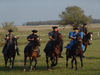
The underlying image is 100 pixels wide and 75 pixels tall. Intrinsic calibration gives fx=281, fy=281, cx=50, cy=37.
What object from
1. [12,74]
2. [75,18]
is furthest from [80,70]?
[75,18]

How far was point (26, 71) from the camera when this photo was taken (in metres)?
16.8

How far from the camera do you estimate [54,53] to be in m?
16.5

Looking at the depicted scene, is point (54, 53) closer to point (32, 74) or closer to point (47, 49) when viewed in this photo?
point (47, 49)

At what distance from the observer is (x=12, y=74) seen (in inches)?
627

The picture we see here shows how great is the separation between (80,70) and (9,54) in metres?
4.69

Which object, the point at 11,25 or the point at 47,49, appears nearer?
the point at 47,49

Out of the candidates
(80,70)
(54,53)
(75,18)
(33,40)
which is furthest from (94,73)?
(75,18)

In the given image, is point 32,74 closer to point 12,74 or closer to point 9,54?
point 12,74

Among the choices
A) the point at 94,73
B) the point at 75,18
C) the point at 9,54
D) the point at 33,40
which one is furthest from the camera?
the point at 75,18

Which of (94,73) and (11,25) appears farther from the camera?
(11,25)

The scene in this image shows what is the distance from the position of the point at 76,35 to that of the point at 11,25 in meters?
83.5

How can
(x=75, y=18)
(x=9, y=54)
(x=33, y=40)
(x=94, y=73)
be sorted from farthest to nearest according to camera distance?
(x=75, y=18), (x=9, y=54), (x=33, y=40), (x=94, y=73)

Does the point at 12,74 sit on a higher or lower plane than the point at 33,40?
lower

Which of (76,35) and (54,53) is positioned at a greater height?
(76,35)
